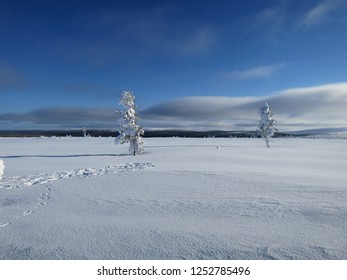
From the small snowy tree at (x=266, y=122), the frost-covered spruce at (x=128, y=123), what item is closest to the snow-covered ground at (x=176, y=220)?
the frost-covered spruce at (x=128, y=123)

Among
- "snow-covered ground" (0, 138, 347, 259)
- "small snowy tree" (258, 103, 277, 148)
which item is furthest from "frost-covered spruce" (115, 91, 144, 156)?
"small snowy tree" (258, 103, 277, 148)

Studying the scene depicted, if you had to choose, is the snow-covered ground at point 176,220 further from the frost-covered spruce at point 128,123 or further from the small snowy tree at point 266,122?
the small snowy tree at point 266,122

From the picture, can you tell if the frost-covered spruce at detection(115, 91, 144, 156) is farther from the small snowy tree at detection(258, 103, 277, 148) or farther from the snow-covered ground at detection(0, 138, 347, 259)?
the small snowy tree at detection(258, 103, 277, 148)

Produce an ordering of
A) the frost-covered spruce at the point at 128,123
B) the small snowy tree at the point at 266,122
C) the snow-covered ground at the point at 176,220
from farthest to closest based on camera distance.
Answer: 1. the small snowy tree at the point at 266,122
2. the frost-covered spruce at the point at 128,123
3. the snow-covered ground at the point at 176,220

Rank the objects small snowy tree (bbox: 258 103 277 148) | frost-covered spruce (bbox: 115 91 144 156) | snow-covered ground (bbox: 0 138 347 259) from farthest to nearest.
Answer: small snowy tree (bbox: 258 103 277 148), frost-covered spruce (bbox: 115 91 144 156), snow-covered ground (bbox: 0 138 347 259)

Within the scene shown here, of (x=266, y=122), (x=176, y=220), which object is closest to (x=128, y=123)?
(x=176, y=220)

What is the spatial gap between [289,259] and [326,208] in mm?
3811

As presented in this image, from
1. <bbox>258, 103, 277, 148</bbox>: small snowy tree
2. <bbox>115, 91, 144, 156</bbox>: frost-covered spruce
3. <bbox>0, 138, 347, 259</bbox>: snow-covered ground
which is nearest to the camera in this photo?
<bbox>0, 138, 347, 259</bbox>: snow-covered ground

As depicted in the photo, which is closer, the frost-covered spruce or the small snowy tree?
the frost-covered spruce

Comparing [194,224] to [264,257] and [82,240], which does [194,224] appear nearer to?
[264,257]

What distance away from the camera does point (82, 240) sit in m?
6.02

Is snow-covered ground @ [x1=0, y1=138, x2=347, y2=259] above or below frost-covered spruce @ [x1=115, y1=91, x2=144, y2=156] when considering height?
below

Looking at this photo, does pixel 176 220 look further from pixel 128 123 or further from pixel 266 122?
pixel 266 122
